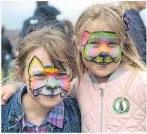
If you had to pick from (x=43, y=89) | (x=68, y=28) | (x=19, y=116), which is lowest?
(x=19, y=116)

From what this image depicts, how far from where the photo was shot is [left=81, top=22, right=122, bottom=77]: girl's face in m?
1.67

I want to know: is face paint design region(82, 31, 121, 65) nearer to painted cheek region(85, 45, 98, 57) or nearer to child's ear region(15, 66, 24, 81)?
painted cheek region(85, 45, 98, 57)

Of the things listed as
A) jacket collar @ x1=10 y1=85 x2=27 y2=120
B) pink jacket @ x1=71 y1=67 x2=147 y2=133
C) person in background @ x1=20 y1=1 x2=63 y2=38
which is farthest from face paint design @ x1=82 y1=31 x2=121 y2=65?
jacket collar @ x1=10 y1=85 x2=27 y2=120

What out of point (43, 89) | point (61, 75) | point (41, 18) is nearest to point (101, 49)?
point (61, 75)

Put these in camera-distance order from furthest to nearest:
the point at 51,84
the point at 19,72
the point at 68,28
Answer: the point at 68,28, the point at 19,72, the point at 51,84

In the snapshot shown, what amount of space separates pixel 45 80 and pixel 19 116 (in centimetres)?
22

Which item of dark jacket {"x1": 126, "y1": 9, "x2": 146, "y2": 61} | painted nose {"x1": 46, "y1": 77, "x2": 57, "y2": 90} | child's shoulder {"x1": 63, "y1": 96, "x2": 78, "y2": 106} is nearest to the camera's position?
painted nose {"x1": 46, "y1": 77, "x2": 57, "y2": 90}

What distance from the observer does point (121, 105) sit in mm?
1698

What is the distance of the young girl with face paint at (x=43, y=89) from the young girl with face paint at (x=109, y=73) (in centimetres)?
8

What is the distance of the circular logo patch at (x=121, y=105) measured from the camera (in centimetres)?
169

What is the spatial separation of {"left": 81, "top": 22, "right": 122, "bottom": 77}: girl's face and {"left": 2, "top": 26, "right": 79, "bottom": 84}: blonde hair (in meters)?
0.08

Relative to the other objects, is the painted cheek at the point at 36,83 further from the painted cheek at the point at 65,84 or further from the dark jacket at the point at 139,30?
the dark jacket at the point at 139,30

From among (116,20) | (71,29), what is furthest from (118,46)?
(71,29)

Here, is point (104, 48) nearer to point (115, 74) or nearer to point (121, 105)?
point (115, 74)
